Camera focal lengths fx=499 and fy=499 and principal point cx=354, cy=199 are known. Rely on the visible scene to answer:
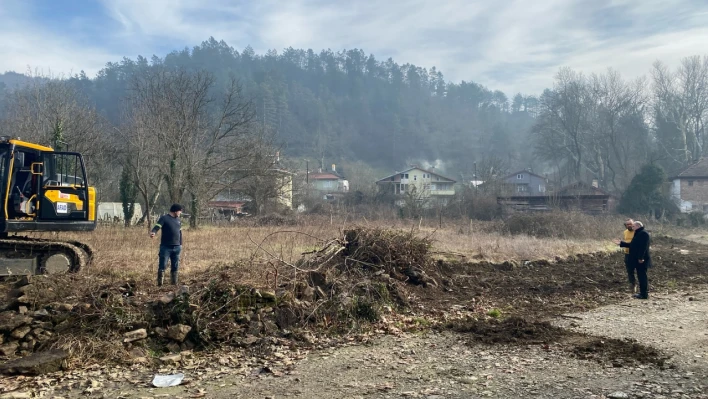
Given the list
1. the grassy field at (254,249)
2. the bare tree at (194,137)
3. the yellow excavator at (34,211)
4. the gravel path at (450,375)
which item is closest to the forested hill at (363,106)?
the bare tree at (194,137)

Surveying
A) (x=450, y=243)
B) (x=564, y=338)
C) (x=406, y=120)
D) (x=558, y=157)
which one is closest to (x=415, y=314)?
(x=564, y=338)

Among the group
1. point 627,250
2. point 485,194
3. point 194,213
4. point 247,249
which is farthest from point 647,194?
point 247,249

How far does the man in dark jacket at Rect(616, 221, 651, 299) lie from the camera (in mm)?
10320

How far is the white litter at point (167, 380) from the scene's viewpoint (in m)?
5.73

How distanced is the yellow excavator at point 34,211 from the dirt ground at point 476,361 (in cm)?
602

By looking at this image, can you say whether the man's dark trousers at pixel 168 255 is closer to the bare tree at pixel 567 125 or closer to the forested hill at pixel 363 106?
the bare tree at pixel 567 125

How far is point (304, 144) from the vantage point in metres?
93.7

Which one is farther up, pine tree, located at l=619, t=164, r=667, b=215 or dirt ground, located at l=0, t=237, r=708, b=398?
pine tree, located at l=619, t=164, r=667, b=215

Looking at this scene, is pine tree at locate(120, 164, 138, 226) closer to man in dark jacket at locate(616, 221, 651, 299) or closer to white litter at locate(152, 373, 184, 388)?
white litter at locate(152, 373, 184, 388)

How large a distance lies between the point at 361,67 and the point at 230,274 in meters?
111

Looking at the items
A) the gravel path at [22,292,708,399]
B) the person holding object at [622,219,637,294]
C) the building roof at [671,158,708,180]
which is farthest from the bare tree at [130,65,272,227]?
the building roof at [671,158,708,180]

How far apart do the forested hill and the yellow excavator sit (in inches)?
2826

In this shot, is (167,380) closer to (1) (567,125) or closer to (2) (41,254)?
(2) (41,254)

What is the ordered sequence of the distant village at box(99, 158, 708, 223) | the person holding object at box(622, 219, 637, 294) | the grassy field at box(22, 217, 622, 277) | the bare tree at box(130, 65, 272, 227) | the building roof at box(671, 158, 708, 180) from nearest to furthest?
the person holding object at box(622, 219, 637, 294) < the grassy field at box(22, 217, 622, 277) < the bare tree at box(130, 65, 272, 227) < the distant village at box(99, 158, 708, 223) < the building roof at box(671, 158, 708, 180)
